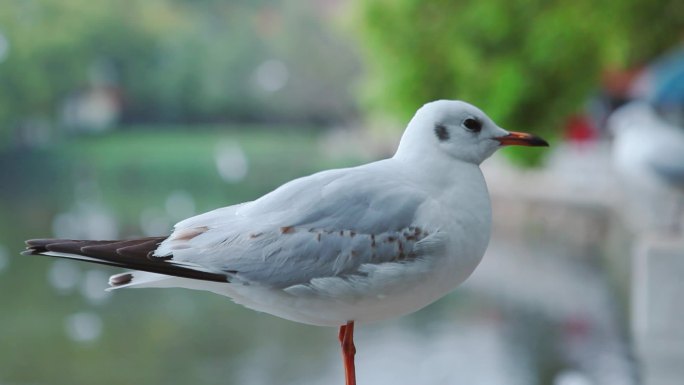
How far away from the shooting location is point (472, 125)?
834 mm

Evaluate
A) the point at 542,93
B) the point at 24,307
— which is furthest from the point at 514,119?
the point at 24,307

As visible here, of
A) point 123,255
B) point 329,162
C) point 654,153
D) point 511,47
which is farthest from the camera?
point 329,162

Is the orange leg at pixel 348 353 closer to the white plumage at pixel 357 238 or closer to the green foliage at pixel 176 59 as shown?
the white plumage at pixel 357 238

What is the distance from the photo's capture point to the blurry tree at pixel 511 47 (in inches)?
165

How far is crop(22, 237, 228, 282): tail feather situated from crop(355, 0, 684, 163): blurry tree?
11.3 ft

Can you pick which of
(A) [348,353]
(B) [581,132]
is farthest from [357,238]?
(B) [581,132]

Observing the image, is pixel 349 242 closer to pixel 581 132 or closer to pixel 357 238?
pixel 357 238

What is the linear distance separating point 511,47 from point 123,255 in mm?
3802

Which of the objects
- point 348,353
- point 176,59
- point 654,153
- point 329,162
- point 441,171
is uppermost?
point 176,59

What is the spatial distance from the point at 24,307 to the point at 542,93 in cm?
283

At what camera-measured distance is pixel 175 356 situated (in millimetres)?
3990

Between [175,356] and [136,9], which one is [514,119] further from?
[136,9]

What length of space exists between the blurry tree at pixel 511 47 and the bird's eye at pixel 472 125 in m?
3.27

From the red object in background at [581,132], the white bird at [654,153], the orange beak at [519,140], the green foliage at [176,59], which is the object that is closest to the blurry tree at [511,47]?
the white bird at [654,153]
